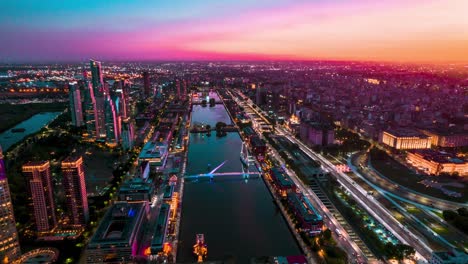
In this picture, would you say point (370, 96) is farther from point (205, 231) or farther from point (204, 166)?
point (205, 231)

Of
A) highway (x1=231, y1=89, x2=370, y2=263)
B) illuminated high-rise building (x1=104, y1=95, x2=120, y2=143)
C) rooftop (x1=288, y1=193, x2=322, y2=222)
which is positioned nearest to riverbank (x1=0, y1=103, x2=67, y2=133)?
illuminated high-rise building (x1=104, y1=95, x2=120, y2=143)

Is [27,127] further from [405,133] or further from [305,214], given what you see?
[405,133]

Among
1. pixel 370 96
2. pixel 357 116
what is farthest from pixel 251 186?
pixel 370 96

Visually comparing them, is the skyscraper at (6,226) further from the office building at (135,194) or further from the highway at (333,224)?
the highway at (333,224)

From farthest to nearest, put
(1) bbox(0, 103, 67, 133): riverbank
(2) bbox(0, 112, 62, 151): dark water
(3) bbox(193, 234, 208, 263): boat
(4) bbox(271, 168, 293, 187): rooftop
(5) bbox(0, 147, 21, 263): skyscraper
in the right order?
(1) bbox(0, 103, 67, 133): riverbank
(2) bbox(0, 112, 62, 151): dark water
(4) bbox(271, 168, 293, 187): rooftop
(3) bbox(193, 234, 208, 263): boat
(5) bbox(0, 147, 21, 263): skyscraper

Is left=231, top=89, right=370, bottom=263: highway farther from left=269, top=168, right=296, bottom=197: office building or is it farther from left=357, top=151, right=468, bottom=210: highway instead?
left=357, top=151, right=468, bottom=210: highway

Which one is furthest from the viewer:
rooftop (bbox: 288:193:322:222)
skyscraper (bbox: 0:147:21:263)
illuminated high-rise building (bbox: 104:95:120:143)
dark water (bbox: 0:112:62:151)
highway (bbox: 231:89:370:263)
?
dark water (bbox: 0:112:62:151)

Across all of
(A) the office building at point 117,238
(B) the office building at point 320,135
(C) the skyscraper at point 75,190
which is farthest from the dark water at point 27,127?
(B) the office building at point 320,135
